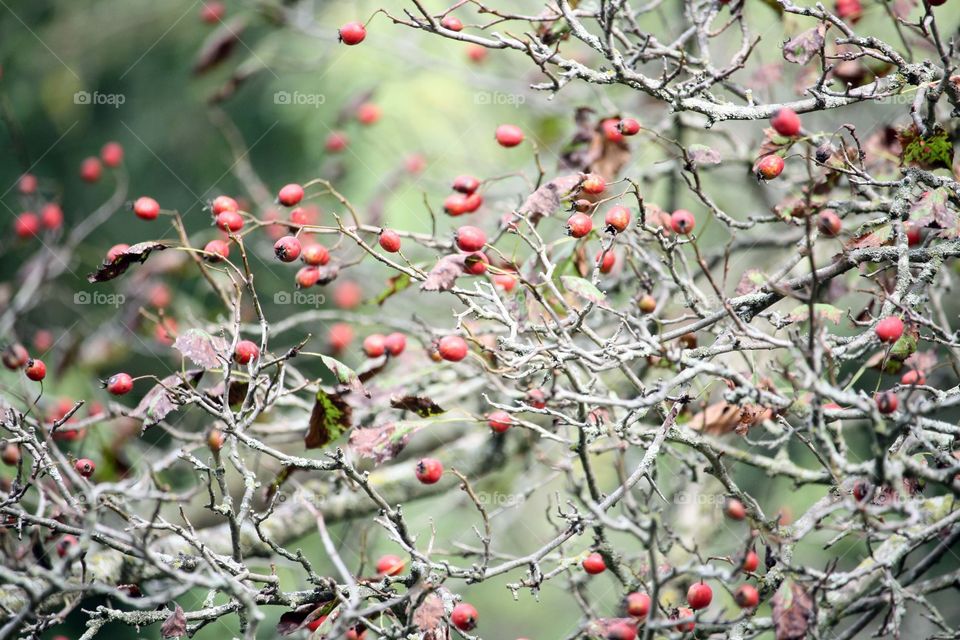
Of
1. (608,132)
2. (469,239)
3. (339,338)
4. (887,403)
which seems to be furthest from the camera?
(339,338)

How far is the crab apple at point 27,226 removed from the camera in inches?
165

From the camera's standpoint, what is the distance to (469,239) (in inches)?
89.6

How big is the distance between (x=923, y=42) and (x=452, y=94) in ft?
13.5

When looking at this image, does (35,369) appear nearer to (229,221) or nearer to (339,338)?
(229,221)

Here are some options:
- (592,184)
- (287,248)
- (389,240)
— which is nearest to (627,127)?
(592,184)

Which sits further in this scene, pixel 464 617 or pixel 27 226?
pixel 27 226

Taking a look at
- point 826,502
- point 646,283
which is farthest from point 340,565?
point 646,283

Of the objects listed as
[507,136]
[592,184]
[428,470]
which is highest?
[507,136]

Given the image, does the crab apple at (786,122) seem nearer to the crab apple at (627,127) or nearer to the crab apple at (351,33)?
the crab apple at (627,127)

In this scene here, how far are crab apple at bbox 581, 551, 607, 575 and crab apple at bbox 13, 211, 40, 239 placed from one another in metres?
3.25

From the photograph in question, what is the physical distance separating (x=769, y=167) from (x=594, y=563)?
118 centimetres

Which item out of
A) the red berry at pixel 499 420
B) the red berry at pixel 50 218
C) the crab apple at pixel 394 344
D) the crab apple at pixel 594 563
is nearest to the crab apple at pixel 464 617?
the crab apple at pixel 594 563

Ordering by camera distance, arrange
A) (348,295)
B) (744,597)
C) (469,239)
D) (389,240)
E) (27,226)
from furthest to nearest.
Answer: (348,295) → (27,226) → (389,240) → (469,239) → (744,597)

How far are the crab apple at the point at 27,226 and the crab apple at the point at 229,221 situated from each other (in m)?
2.18
